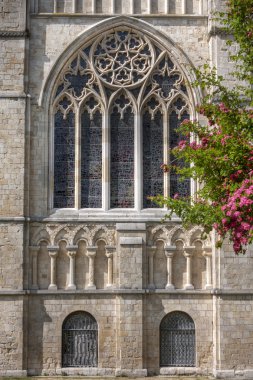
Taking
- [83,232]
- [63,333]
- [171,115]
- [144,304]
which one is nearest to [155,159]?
[171,115]

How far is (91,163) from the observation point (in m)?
18.2

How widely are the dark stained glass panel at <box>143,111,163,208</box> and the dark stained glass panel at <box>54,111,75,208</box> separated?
6.33 feet

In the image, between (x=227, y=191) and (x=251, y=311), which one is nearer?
(x=227, y=191)

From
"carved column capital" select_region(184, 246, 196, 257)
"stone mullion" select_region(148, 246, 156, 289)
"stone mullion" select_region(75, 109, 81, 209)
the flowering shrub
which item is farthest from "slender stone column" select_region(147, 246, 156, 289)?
the flowering shrub

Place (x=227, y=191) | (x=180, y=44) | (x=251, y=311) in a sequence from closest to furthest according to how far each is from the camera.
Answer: (x=227, y=191) → (x=251, y=311) → (x=180, y=44)

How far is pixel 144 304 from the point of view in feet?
57.0

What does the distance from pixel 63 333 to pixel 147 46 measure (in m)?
7.98

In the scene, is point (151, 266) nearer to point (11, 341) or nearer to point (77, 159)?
point (77, 159)

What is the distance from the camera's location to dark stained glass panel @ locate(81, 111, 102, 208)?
1809 centimetres

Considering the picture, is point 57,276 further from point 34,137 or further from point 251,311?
point 251,311

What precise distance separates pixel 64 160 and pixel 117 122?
1759mm

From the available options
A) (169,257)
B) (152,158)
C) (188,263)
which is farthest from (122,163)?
(188,263)

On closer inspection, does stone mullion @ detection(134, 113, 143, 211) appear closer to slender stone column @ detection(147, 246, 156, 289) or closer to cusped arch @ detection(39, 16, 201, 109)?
slender stone column @ detection(147, 246, 156, 289)

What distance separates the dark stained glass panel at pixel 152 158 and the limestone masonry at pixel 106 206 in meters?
0.03
